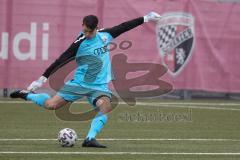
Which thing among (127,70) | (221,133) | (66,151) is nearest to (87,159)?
(66,151)

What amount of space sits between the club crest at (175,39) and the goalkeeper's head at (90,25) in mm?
10066

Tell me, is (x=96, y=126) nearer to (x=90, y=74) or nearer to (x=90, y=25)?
(x=90, y=74)

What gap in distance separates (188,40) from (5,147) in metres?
11.4

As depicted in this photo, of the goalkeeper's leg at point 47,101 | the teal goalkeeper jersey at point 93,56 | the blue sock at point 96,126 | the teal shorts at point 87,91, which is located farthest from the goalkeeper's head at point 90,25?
the blue sock at point 96,126

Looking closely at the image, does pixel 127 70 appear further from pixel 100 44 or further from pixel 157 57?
pixel 100 44

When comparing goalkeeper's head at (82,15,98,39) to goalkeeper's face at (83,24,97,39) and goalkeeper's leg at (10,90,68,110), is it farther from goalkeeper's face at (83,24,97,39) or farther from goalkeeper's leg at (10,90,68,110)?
goalkeeper's leg at (10,90,68,110)

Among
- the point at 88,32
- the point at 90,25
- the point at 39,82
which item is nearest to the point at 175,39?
the point at 88,32

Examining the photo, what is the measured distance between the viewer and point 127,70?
69.4ft

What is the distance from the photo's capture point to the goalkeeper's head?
37.2 ft

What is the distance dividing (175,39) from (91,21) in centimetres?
1053

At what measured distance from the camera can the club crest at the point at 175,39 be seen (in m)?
21.7

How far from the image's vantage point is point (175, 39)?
2173cm

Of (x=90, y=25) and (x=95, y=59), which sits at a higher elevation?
(x=90, y=25)

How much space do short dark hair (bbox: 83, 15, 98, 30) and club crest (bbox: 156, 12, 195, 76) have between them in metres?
10.2
